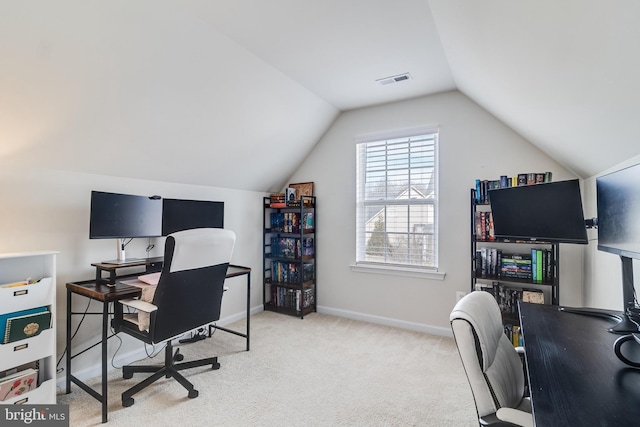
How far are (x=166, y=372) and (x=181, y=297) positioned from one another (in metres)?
0.68

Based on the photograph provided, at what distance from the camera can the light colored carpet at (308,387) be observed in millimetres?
1952

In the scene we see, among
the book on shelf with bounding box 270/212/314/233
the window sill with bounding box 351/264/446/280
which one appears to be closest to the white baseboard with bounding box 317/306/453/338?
the window sill with bounding box 351/264/446/280

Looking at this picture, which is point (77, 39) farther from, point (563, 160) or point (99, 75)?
point (563, 160)

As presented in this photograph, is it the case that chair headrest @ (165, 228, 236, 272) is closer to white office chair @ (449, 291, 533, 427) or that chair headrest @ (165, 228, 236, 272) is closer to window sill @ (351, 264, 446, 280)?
white office chair @ (449, 291, 533, 427)

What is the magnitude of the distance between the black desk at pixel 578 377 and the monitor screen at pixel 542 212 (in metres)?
0.51

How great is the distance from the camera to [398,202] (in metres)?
3.62

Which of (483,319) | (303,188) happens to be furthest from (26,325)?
(303,188)

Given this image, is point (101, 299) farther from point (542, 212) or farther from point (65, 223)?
point (542, 212)

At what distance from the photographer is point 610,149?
1.78m

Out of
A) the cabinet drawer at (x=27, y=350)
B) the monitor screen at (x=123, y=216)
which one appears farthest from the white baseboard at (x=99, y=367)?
the monitor screen at (x=123, y=216)

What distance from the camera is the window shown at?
3438mm

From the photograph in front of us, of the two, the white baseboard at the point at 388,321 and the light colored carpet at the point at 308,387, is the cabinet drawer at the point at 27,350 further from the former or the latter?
the white baseboard at the point at 388,321

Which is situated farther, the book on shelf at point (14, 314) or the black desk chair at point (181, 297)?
the black desk chair at point (181, 297)

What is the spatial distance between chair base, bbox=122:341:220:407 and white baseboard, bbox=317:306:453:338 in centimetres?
172
